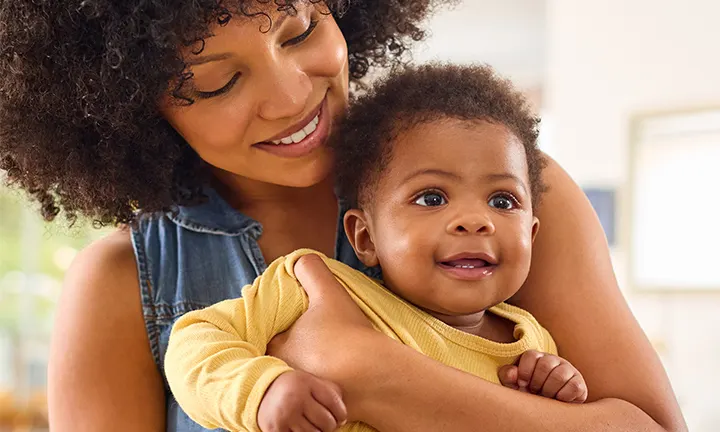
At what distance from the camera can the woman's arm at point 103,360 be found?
4.51ft

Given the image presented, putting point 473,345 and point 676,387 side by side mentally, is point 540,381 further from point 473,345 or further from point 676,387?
point 676,387

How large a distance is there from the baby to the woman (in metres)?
0.06

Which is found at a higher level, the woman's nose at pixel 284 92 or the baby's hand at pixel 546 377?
the woman's nose at pixel 284 92

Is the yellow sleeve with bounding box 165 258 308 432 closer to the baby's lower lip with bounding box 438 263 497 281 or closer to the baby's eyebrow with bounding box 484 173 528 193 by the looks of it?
the baby's lower lip with bounding box 438 263 497 281

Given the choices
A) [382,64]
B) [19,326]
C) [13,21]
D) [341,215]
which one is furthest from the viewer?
[19,326]

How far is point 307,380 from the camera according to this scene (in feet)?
3.37

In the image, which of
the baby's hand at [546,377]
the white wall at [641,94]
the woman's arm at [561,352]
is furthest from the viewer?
the white wall at [641,94]

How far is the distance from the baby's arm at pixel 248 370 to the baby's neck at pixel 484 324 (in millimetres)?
228

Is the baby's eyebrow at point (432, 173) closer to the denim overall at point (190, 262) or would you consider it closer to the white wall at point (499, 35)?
the denim overall at point (190, 262)

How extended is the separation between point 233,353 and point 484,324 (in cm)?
43

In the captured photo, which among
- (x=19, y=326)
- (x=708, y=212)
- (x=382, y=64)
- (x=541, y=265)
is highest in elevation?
(x=382, y=64)

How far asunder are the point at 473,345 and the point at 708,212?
3708 mm

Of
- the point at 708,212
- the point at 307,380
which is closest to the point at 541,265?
the point at 307,380

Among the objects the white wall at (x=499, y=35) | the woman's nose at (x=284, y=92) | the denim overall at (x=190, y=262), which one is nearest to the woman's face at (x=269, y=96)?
the woman's nose at (x=284, y=92)
